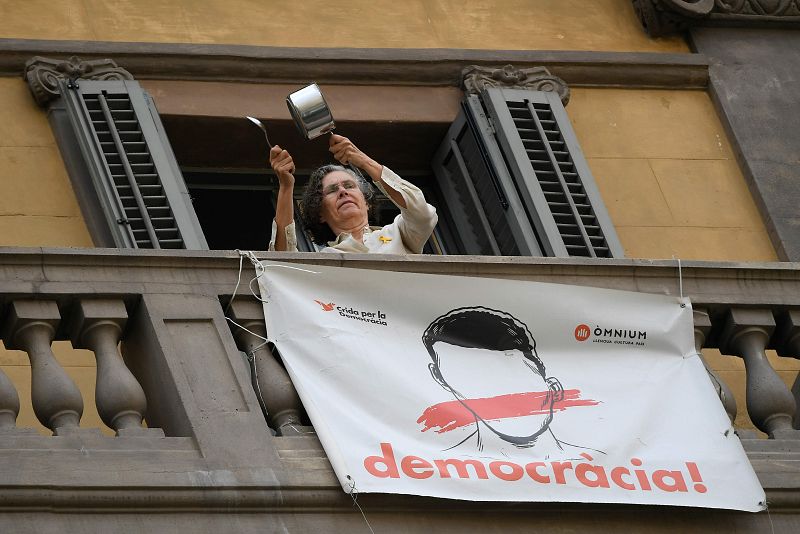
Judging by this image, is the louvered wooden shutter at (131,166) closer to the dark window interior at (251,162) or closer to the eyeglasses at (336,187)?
the dark window interior at (251,162)

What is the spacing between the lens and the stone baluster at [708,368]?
381 inches

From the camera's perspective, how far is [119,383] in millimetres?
8820

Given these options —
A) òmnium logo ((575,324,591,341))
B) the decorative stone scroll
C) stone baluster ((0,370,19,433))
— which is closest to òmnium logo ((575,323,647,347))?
òmnium logo ((575,324,591,341))

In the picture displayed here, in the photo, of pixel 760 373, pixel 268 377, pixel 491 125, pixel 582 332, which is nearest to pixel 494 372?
pixel 582 332

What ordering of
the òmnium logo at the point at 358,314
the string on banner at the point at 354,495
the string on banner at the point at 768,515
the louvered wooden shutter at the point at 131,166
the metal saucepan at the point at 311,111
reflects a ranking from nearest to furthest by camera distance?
the string on banner at the point at 354,495 → the string on banner at the point at 768,515 → the òmnium logo at the point at 358,314 → the metal saucepan at the point at 311,111 → the louvered wooden shutter at the point at 131,166

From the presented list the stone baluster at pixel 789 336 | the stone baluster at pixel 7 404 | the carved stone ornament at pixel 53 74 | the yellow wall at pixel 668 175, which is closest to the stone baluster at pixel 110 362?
the stone baluster at pixel 7 404

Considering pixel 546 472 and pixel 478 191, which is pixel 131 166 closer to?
pixel 478 191

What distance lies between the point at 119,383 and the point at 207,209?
3855 millimetres

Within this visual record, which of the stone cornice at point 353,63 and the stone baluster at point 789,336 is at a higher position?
the stone cornice at point 353,63

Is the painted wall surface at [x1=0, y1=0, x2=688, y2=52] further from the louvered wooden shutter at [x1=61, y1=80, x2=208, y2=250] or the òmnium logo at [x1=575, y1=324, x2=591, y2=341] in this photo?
the òmnium logo at [x1=575, y1=324, x2=591, y2=341]

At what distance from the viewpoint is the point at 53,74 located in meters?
12.1

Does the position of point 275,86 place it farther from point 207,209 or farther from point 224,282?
point 224,282

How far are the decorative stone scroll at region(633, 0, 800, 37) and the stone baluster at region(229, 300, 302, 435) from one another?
4899 millimetres

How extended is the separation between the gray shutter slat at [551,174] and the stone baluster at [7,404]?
382cm
